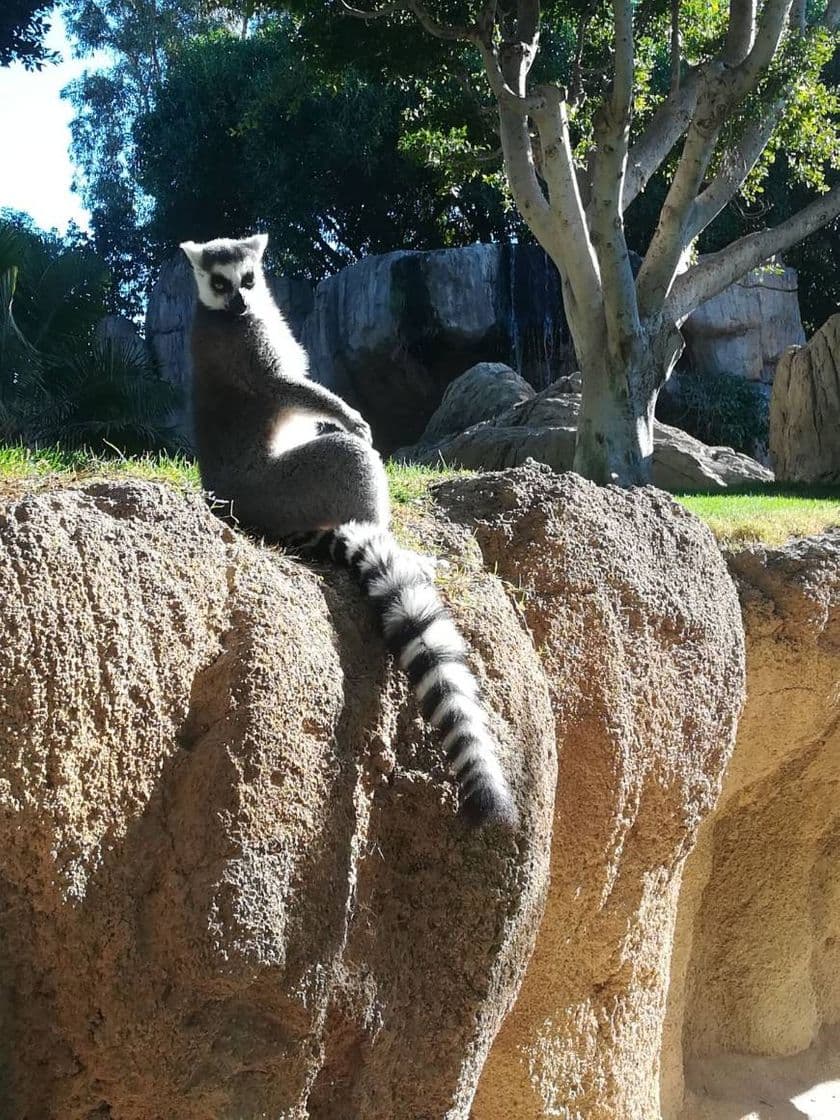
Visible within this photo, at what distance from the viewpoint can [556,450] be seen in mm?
12453

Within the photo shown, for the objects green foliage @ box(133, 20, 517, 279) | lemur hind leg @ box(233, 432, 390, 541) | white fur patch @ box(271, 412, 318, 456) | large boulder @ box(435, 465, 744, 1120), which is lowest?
large boulder @ box(435, 465, 744, 1120)

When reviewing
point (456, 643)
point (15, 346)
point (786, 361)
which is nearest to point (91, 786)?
point (456, 643)

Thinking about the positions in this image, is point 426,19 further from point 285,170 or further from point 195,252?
point 285,170

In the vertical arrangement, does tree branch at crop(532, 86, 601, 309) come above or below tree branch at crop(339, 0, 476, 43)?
below

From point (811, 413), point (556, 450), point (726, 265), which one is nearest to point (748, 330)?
point (811, 413)

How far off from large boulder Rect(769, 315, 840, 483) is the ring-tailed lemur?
9960 millimetres

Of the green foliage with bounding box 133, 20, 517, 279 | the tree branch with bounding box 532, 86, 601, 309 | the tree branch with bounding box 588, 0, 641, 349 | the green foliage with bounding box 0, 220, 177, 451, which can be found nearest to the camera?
the tree branch with bounding box 532, 86, 601, 309

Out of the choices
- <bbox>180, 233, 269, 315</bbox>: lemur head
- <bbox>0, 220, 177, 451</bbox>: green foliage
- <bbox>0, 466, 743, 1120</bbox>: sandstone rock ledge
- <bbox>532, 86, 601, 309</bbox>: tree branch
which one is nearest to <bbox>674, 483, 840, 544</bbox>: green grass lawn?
<bbox>532, 86, 601, 309</bbox>: tree branch

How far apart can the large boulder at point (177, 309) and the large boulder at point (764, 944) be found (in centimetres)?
1624

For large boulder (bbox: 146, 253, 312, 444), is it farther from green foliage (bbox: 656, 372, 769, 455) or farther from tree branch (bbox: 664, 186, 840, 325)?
tree branch (bbox: 664, 186, 840, 325)

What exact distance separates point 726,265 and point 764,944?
5.79m

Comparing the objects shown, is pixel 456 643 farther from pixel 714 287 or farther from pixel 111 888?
pixel 714 287

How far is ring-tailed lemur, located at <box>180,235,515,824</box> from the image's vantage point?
3.53 meters

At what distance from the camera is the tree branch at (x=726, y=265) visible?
10266 mm
